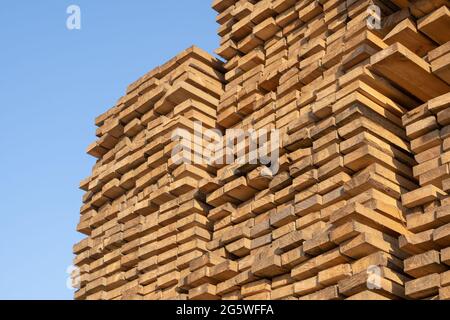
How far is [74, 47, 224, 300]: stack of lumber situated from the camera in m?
7.08

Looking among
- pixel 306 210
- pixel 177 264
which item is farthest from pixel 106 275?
Result: pixel 306 210

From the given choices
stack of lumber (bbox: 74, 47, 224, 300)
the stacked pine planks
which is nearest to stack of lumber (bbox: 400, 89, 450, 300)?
the stacked pine planks

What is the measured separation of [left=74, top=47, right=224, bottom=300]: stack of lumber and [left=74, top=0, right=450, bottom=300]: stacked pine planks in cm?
2

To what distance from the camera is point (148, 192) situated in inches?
308

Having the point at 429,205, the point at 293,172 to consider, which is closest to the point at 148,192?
the point at 293,172

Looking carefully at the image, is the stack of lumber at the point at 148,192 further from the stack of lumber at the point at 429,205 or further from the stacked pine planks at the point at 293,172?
the stack of lumber at the point at 429,205

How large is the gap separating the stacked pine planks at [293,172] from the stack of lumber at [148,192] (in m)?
0.02

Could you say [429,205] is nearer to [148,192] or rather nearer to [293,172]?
[293,172]

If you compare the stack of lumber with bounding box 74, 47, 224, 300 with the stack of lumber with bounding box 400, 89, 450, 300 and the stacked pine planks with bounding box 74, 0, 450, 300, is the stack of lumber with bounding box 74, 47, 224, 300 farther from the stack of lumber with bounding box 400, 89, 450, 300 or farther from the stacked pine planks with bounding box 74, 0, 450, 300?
the stack of lumber with bounding box 400, 89, 450, 300

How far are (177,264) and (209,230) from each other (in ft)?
1.52

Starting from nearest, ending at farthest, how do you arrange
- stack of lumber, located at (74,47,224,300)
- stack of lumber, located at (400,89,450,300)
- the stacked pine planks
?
stack of lumber, located at (400,89,450,300), the stacked pine planks, stack of lumber, located at (74,47,224,300)

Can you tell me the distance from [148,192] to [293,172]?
2177 millimetres

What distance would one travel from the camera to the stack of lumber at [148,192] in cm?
708

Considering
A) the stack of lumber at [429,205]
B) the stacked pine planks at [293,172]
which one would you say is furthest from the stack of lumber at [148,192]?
the stack of lumber at [429,205]
